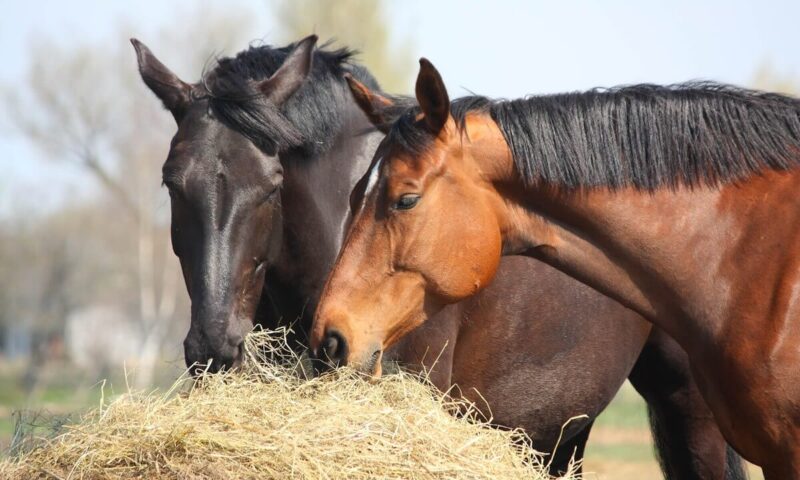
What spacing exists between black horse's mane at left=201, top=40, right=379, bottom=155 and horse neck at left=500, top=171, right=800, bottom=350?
3.66 ft

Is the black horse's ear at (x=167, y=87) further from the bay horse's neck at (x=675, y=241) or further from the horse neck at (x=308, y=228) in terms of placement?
the bay horse's neck at (x=675, y=241)

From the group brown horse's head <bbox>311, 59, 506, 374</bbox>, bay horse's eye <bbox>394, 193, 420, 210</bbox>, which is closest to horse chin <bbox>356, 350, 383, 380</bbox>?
brown horse's head <bbox>311, 59, 506, 374</bbox>

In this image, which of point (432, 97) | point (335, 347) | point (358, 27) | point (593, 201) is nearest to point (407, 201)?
point (432, 97)

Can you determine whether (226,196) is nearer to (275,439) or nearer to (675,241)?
(275,439)

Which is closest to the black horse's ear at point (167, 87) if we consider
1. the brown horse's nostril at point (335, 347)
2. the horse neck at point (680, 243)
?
the brown horse's nostril at point (335, 347)

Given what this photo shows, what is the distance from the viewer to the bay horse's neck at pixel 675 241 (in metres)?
3.58

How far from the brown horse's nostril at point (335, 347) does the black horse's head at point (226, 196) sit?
0.55 metres

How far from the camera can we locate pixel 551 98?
12.5 ft

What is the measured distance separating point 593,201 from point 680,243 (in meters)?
0.37

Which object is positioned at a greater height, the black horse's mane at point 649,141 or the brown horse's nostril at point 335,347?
the black horse's mane at point 649,141

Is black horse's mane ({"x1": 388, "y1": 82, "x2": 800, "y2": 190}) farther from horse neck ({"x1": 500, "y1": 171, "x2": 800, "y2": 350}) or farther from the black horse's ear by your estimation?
the black horse's ear

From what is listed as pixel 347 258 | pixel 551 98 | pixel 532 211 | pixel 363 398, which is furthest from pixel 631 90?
pixel 363 398

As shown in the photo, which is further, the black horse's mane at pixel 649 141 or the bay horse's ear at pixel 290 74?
the bay horse's ear at pixel 290 74

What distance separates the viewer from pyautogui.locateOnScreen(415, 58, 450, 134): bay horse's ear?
356 cm
